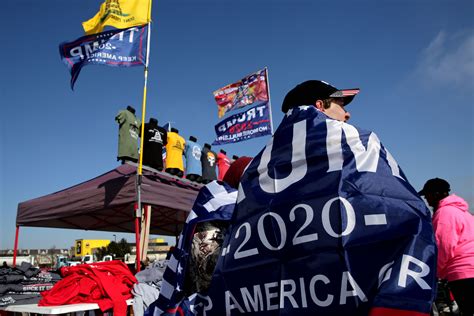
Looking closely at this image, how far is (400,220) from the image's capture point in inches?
32.2

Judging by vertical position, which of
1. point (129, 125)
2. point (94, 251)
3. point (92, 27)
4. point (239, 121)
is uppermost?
point (92, 27)

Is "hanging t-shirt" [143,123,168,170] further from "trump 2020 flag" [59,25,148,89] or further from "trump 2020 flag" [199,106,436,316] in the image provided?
"trump 2020 flag" [199,106,436,316]

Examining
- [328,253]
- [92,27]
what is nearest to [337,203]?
[328,253]

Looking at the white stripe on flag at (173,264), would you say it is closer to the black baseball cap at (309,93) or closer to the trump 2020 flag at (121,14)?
the black baseball cap at (309,93)

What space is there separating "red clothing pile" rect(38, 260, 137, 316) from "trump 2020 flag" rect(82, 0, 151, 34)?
4.60m

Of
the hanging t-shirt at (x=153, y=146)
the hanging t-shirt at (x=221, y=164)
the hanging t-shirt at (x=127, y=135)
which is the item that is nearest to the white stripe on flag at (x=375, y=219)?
the hanging t-shirt at (x=127, y=135)

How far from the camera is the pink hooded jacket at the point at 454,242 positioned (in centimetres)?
324

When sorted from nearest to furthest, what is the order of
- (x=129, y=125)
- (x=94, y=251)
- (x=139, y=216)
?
(x=139, y=216)
(x=129, y=125)
(x=94, y=251)

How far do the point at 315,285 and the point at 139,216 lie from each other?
428 cm

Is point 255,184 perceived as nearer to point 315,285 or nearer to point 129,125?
point 315,285

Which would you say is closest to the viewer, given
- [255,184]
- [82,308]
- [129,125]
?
[255,184]

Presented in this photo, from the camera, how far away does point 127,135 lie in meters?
6.41

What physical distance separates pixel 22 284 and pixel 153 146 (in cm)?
321

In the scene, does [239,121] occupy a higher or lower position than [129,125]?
higher
